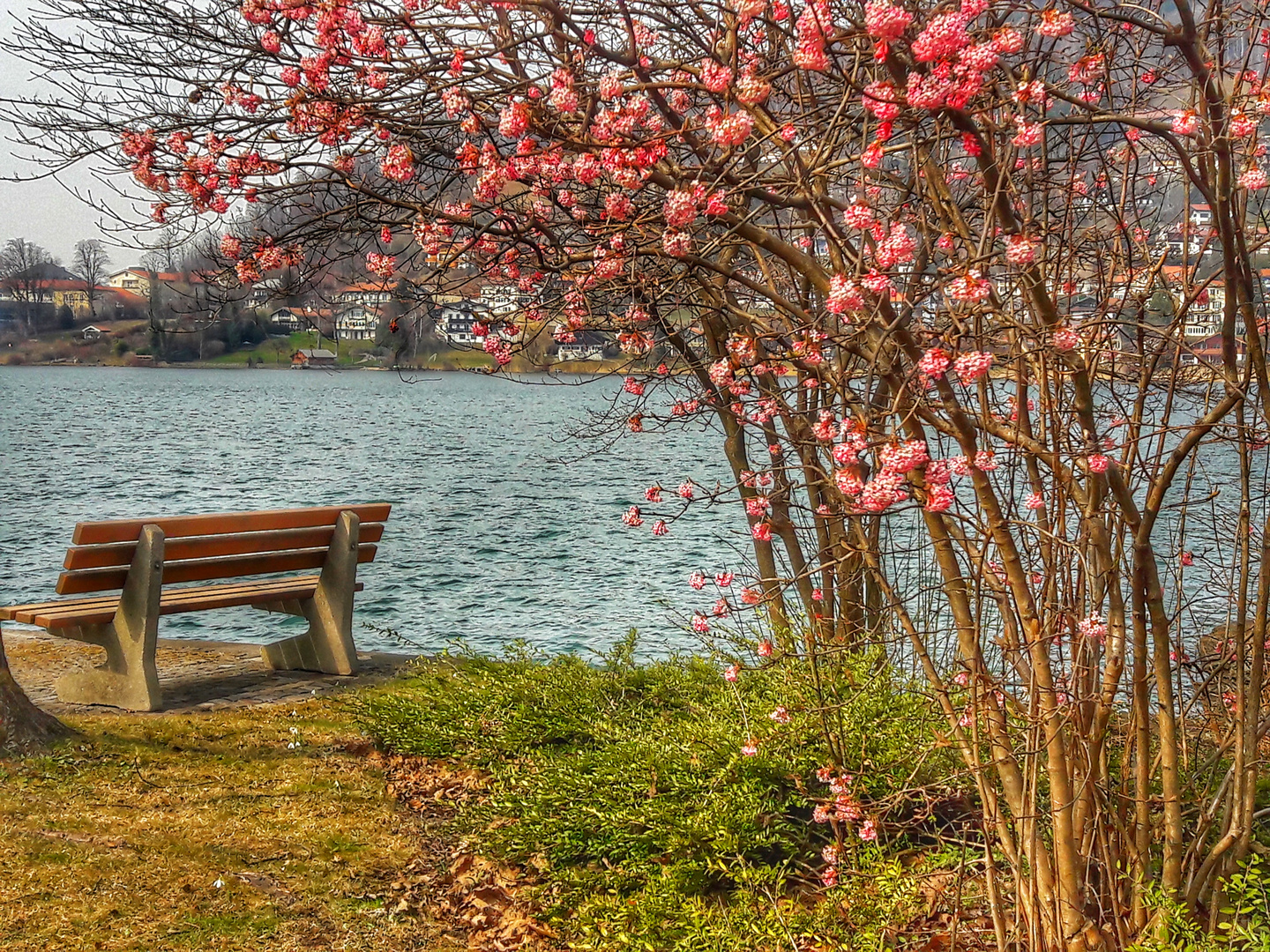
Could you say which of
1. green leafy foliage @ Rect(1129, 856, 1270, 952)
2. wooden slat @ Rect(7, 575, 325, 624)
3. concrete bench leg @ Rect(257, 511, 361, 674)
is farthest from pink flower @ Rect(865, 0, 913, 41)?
concrete bench leg @ Rect(257, 511, 361, 674)

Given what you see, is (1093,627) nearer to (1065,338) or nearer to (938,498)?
(938,498)

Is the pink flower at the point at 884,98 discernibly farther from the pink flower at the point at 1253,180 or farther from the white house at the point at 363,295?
the white house at the point at 363,295

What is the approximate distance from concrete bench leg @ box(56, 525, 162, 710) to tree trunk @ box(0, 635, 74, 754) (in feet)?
2.79

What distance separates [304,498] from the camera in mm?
29250

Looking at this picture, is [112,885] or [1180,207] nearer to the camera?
[1180,207]

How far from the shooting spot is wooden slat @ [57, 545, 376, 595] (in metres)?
5.91

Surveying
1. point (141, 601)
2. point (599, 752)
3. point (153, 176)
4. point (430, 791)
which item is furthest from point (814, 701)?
point (141, 601)

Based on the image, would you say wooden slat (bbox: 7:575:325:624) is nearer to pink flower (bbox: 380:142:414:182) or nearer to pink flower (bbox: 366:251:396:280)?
pink flower (bbox: 366:251:396:280)

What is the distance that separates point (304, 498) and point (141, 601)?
2400 centimetres

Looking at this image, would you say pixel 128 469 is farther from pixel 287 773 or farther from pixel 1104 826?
pixel 1104 826

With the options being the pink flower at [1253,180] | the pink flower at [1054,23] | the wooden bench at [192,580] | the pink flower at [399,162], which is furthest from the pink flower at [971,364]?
the wooden bench at [192,580]

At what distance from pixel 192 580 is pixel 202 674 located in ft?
2.60

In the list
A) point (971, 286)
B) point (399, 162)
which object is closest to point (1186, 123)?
point (971, 286)

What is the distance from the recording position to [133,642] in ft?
19.6
